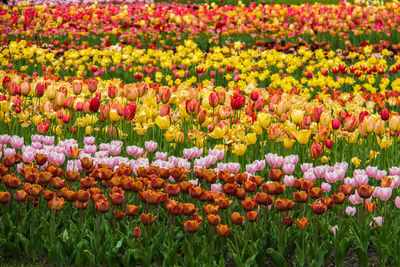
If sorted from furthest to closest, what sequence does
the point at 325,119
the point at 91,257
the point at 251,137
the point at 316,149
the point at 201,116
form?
the point at 201,116
the point at 325,119
the point at 251,137
the point at 316,149
the point at 91,257

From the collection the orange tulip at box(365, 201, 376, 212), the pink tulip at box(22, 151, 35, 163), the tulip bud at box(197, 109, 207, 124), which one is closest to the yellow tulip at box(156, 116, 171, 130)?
the tulip bud at box(197, 109, 207, 124)

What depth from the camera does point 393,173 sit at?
3.61m

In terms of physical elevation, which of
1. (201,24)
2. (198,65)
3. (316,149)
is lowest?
(201,24)

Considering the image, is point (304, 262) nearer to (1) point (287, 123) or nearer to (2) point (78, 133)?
(1) point (287, 123)

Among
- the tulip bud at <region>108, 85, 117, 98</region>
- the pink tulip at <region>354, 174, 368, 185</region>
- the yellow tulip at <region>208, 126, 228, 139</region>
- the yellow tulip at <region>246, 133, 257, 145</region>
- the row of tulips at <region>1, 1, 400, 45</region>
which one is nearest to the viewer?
the pink tulip at <region>354, 174, 368, 185</region>

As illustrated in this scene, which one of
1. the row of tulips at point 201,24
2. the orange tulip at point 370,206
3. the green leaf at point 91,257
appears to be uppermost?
the orange tulip at point 370,206

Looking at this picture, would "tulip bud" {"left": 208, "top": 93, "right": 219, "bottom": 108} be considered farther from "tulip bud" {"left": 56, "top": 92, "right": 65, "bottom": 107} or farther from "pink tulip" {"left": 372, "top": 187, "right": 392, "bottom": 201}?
"pink tulip" {"left": 372, "top": 187, "right": 392, "bottom": 201}

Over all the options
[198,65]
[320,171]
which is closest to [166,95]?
[320,171]

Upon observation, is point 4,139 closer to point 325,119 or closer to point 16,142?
point 16,142

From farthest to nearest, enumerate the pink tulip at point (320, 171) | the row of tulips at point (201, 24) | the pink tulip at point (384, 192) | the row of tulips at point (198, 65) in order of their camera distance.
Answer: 1. the row of tulips at point (201, 24)
2. the row of tulips at point (198, 65)
3. the pink tulip at point (320, 171)
4. the pink tulip at point (384, 192)

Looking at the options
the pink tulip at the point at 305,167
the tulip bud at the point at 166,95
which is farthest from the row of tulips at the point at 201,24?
the pink tulip at the point at 305,167

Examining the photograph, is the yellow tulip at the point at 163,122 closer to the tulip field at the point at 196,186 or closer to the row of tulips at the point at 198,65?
the tulip field at the point at 196,186

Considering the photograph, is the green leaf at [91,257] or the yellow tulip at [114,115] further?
the yellow tulip at [114,115]

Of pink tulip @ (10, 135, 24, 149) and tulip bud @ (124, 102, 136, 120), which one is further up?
tulip bud @ (124, 102, 136, 120)
